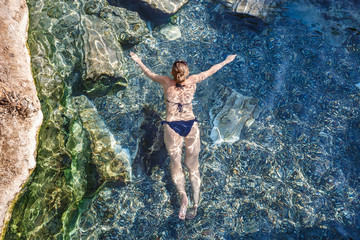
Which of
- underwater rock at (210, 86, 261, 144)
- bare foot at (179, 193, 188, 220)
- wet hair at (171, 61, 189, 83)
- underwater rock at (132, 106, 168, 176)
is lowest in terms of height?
bare foot at (179, 193, 188, 220)

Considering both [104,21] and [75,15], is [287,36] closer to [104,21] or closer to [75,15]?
[104,21]

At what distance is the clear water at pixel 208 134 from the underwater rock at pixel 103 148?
19 mm

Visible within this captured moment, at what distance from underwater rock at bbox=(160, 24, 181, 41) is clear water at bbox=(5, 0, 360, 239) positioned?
0.11 metres

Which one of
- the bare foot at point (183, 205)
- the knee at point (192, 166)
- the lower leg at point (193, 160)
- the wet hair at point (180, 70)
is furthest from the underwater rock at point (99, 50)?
the bare foot at point (183, 205)

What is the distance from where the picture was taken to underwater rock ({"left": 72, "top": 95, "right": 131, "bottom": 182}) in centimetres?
482

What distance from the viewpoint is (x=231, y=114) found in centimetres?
551

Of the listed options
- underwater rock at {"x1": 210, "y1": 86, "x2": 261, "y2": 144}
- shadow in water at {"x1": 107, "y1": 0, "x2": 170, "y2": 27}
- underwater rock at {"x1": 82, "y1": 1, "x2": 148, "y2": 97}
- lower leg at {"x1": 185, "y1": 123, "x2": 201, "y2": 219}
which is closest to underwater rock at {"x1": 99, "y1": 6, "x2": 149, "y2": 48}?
underwater rock at {"x1": 82, "y1": 1, "x2": 148, "y2": 97}

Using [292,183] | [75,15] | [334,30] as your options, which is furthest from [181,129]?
[334,30]

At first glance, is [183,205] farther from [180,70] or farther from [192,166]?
[180,70]

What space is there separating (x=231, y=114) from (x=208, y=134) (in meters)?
0.61

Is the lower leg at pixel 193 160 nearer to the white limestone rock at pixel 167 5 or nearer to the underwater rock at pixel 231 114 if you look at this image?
the underwater rock at pixel 231 114

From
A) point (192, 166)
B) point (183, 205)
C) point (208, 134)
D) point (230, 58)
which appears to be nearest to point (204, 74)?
point (230, 58)

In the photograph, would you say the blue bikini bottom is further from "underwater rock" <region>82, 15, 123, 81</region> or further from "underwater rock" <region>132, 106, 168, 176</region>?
"underwater rock" <region>82, 15, 123, 81</region>

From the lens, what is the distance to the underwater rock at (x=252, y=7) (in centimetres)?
631
